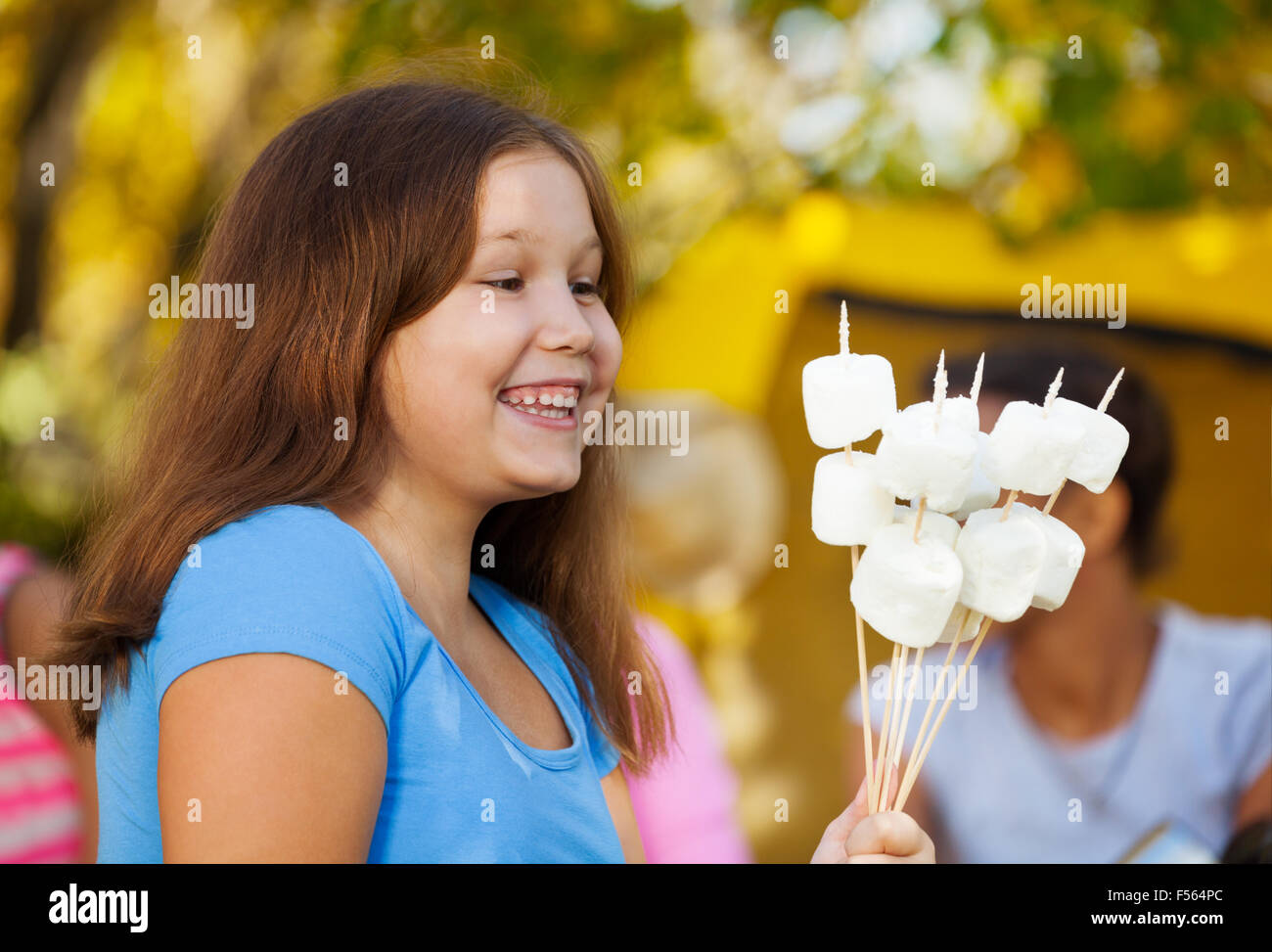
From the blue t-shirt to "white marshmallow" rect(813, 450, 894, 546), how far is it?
50 centimetres

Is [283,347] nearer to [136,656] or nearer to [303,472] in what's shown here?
[303,472]

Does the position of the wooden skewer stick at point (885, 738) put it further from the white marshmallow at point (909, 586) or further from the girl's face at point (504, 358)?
the girl's face at point (504, 358)

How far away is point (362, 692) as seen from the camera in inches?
56.4

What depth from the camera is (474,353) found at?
A: 1.70m

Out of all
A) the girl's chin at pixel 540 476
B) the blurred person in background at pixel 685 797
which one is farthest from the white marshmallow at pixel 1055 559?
the blurred person in background at pixel 685 797

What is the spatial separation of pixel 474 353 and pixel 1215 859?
252 cm

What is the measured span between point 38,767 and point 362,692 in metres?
1.90

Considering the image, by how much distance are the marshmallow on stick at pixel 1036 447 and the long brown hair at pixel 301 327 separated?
2.44 feet

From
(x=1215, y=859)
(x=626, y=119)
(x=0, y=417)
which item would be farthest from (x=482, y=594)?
(x=0, y=417)

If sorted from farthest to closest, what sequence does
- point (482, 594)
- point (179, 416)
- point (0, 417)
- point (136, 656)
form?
point (0, 417)
point (482, 594)
point (179, 416)
point (136, 656)

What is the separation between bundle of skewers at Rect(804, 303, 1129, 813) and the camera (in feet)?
5.15

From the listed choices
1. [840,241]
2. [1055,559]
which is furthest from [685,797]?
[840,241]

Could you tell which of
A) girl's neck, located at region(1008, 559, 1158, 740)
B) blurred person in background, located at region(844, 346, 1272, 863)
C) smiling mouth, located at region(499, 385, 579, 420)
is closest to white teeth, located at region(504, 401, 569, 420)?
smiling mouth, located at region(499, 385, 579, 420)
